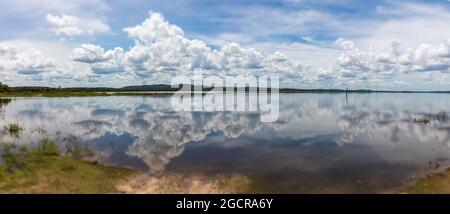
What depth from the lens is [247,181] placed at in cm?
2084

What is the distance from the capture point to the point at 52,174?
21078 mm

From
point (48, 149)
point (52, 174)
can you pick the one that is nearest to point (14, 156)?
point (48, 149)

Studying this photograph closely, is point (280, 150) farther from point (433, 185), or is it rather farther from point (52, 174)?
point (52, 174)

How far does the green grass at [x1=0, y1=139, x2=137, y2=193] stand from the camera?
1861 cm

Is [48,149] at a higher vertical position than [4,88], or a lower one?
lower

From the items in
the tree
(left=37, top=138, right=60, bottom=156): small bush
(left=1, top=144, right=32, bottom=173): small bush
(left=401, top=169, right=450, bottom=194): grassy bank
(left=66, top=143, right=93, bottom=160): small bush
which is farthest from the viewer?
the tree

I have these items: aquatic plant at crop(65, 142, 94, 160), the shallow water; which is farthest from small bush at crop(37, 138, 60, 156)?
the shallow water

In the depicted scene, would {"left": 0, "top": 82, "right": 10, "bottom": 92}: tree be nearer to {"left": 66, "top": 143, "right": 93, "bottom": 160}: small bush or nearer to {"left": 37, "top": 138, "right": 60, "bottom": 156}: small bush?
{"left": 37, "top": 138, "right": 60, "bottom": 156}: small bush
